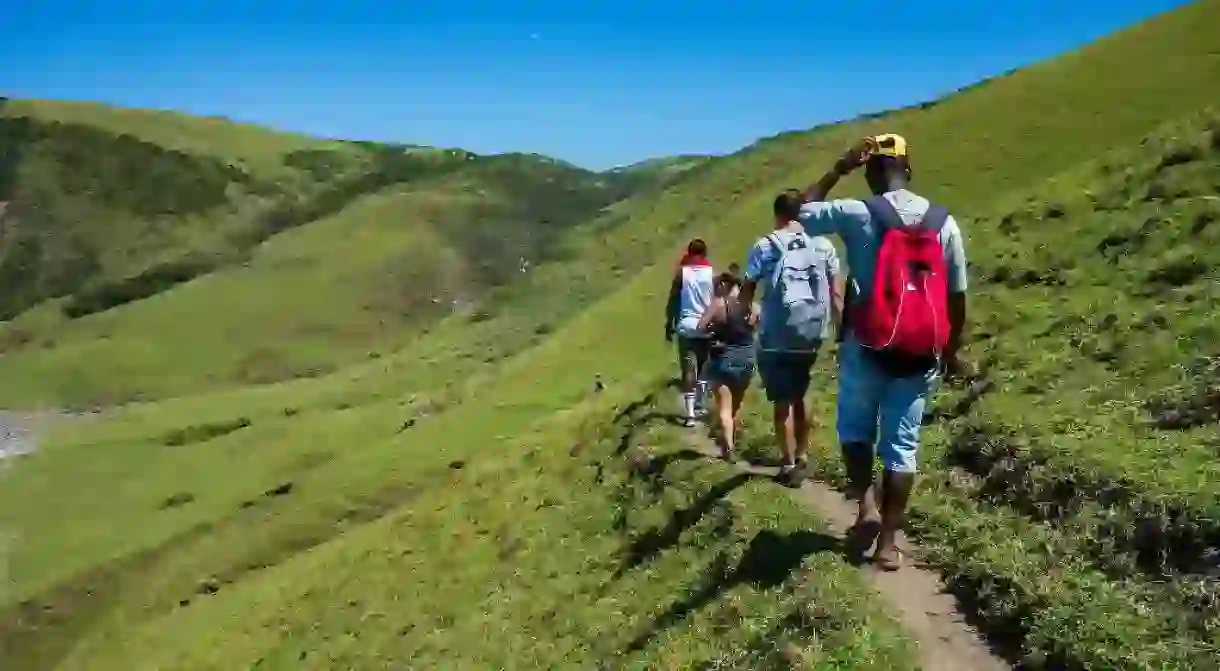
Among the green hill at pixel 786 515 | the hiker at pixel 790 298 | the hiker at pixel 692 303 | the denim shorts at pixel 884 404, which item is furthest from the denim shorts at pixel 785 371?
the hiker at pixel 692 303

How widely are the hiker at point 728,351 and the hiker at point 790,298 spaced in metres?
2.27

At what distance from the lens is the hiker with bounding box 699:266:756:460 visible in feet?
43.9

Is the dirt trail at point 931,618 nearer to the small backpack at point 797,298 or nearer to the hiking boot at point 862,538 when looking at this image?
the hiking boot at point 862,538

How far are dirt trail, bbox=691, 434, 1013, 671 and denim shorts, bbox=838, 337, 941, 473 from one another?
1.28m

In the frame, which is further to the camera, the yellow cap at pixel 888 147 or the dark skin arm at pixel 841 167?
the yellow cap at pixel 888 147

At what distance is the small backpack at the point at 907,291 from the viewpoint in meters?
7.51

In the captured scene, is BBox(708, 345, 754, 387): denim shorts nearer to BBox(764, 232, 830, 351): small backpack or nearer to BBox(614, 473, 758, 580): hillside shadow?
BBox(614, 473, 758, 580): hillside shadow

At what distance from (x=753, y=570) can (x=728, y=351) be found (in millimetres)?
Result: 3833

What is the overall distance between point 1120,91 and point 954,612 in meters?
48.6

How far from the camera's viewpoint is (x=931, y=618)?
334 inches

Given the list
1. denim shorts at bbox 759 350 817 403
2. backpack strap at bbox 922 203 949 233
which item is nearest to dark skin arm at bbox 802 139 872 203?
backpack strap at bbox 922 203 949 233

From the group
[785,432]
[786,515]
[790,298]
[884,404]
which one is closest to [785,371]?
[790,298]

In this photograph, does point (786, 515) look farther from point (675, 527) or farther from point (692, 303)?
point (692, 303)

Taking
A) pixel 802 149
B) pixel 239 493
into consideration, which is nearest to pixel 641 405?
pixel 239 493
